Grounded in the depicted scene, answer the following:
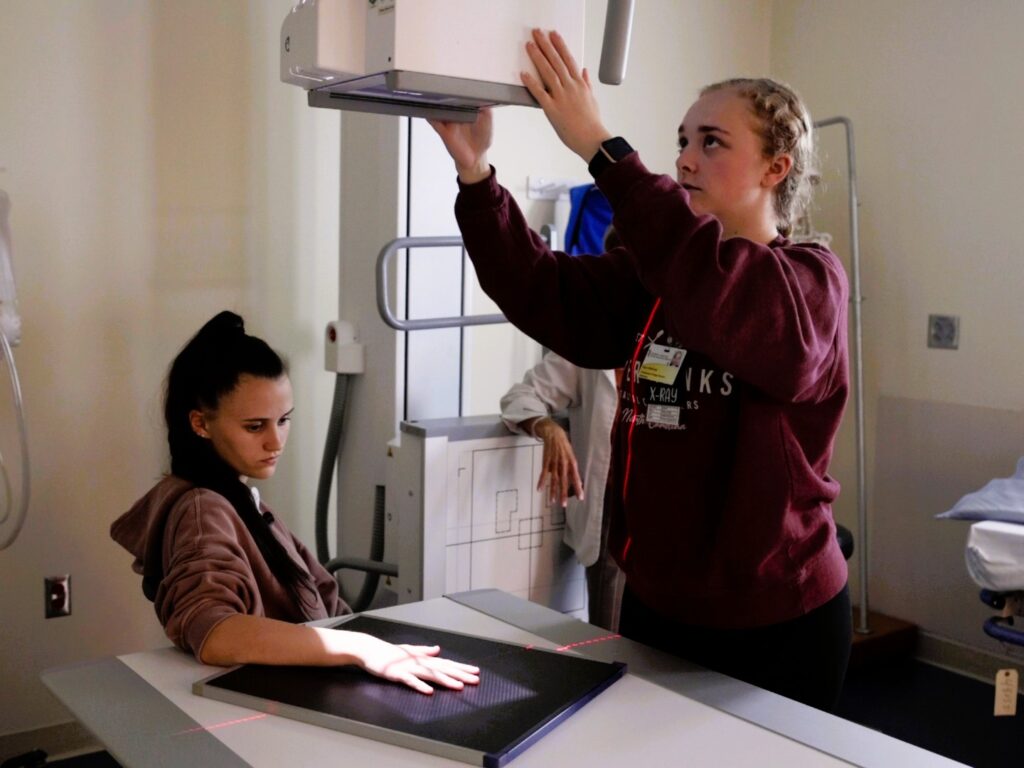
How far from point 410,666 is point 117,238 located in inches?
69.7

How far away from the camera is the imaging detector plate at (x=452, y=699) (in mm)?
1089

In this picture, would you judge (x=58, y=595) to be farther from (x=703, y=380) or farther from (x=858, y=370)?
(x=858, y=370)

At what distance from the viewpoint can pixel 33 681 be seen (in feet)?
8.57

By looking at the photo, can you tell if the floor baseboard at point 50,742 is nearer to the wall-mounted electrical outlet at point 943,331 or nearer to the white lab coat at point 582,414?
the white lab coat at point 582,414

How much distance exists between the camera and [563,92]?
1.22m

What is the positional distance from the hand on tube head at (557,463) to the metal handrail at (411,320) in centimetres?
26

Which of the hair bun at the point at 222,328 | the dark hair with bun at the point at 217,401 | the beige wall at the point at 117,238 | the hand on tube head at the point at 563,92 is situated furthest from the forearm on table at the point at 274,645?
the beige wall at the point at 117,238

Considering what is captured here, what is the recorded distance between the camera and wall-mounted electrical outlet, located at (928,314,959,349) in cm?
333

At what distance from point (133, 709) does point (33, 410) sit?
1.60 m

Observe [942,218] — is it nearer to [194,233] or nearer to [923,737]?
[923,737]

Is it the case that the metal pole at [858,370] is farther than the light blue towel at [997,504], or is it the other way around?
the metal pole at [858,370]

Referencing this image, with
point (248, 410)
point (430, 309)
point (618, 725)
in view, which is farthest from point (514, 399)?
point (618, 725)

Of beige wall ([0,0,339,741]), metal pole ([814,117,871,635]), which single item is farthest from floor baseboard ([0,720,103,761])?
metal pole ([814,117,871,635])

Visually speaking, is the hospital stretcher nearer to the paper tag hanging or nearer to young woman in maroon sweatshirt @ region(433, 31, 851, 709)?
the paper tag hanging
